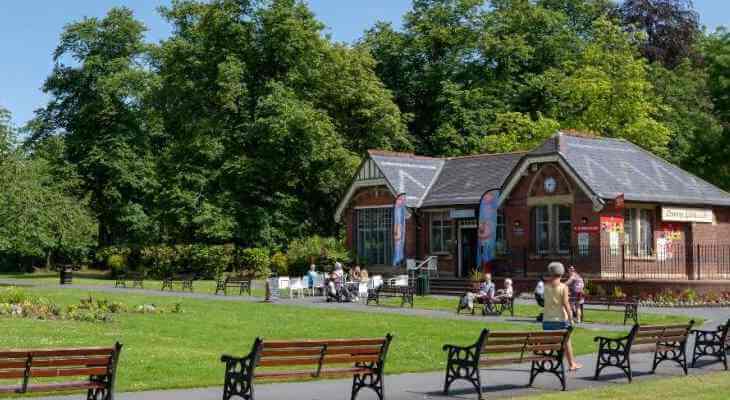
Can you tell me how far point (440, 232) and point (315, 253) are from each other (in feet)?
22.2

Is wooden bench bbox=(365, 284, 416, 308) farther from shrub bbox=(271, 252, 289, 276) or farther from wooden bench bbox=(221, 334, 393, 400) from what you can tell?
wooden bench bbox=(221, 334, 393, 400)

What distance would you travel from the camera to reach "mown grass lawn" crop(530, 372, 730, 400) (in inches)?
560

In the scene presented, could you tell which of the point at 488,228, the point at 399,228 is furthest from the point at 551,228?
the point at 399,228

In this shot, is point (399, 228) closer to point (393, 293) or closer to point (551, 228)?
point (393, 293)

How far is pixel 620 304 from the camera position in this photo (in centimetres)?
3195

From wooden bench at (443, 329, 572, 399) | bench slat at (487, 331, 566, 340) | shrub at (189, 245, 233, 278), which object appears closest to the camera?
wooden bench at (443, 329, 572, 399)

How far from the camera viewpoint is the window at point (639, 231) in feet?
131

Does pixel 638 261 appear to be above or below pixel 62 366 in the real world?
above

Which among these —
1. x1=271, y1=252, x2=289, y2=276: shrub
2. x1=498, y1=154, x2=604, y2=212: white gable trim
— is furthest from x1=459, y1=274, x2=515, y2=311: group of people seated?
x1=271, y1=252, x2=289, y2=276: shrub

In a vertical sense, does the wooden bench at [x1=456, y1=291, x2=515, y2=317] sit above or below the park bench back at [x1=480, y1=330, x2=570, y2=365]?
above

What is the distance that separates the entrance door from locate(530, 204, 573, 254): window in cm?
432

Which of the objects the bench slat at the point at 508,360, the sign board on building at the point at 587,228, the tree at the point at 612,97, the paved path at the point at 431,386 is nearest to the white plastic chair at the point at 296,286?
the sign board on building at the point at 587,228

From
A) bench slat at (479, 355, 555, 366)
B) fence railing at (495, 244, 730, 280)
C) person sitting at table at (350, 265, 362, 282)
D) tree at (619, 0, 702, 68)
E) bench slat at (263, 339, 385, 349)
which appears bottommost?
bench slat at (479, 355, 555, 366)

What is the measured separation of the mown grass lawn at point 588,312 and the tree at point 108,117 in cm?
2876
